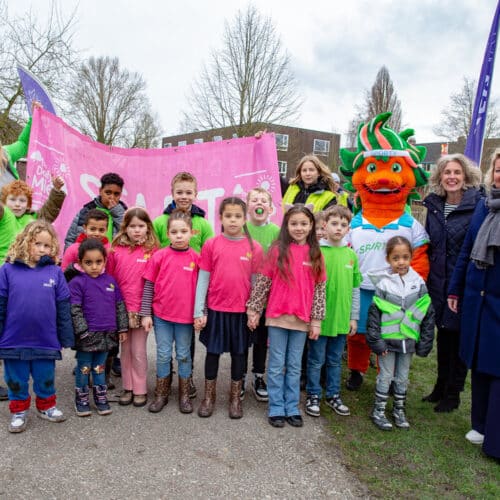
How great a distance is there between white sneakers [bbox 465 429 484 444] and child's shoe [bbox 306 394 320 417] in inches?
46.3

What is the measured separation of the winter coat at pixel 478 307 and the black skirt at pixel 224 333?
5.75 ft

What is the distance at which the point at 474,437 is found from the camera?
3328 millimetres

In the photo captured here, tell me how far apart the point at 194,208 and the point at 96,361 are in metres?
1.56

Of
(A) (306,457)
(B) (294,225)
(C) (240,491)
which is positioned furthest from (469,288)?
(C) (240,491)

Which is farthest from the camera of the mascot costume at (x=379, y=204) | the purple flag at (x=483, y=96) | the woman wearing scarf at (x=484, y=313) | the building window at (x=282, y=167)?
the building window at (x=282, y=167)

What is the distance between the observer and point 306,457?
298cm

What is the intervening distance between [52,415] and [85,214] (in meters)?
1.78

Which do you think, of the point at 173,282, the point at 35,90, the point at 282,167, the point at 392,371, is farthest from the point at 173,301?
the point at 282,167

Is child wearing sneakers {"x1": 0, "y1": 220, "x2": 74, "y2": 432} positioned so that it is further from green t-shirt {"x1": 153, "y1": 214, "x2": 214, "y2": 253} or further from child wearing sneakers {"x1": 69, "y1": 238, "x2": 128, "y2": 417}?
green t-shirt {"x1": 153, "y1": 214, "x2": 214, "y2": 253}

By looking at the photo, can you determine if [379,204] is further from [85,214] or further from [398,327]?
[85,214]

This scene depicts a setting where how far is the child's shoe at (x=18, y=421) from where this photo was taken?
10.2 feet

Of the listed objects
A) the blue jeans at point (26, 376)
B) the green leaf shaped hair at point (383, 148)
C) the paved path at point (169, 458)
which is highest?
the green leaf shaped hair at point (383, 148)

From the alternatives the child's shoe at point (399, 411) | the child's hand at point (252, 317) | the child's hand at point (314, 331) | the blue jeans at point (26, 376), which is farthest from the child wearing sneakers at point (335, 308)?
the blue jeans at point (26, 376)

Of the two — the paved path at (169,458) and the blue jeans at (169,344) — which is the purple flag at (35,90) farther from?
the paved path at (169,458)
